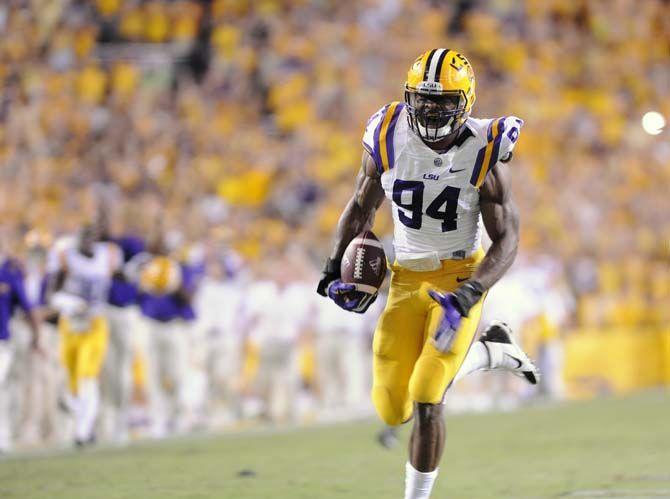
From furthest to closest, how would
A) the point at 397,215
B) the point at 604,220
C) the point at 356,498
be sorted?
the point at 604,220 → the point at 356,498 → the point at 397,215

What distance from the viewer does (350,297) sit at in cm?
561

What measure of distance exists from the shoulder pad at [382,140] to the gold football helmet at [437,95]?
15cm

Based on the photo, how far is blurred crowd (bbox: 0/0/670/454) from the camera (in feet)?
44.9

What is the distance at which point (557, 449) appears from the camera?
374 inches

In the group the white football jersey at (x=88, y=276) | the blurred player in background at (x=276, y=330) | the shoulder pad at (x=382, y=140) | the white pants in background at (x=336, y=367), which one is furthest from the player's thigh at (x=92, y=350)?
the shoulder pad at (x=382, y=140)

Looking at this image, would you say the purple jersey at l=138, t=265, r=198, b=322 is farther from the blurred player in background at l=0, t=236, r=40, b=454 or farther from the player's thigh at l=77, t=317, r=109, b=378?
the blurred player in background at l=0, t=236, r=40, b=454

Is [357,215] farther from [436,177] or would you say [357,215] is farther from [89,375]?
[89,375]

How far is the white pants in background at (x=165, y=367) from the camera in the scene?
1202 centimetres

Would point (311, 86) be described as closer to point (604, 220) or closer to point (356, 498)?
point (604, 220)

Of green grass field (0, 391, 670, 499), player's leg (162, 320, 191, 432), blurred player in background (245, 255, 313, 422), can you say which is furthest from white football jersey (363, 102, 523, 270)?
blurred player in background (245, 255, 313, 422)

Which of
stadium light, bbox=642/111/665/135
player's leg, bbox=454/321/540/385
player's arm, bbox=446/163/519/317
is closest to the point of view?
player's arm, bbox=446/163/519/317

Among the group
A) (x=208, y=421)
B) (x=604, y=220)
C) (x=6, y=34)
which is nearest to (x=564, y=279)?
(x=604, y=220)

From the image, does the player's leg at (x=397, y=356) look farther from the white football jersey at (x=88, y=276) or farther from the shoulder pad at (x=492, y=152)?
the white football jersey at (x=88, y=276)

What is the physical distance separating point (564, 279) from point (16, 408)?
9.51m
